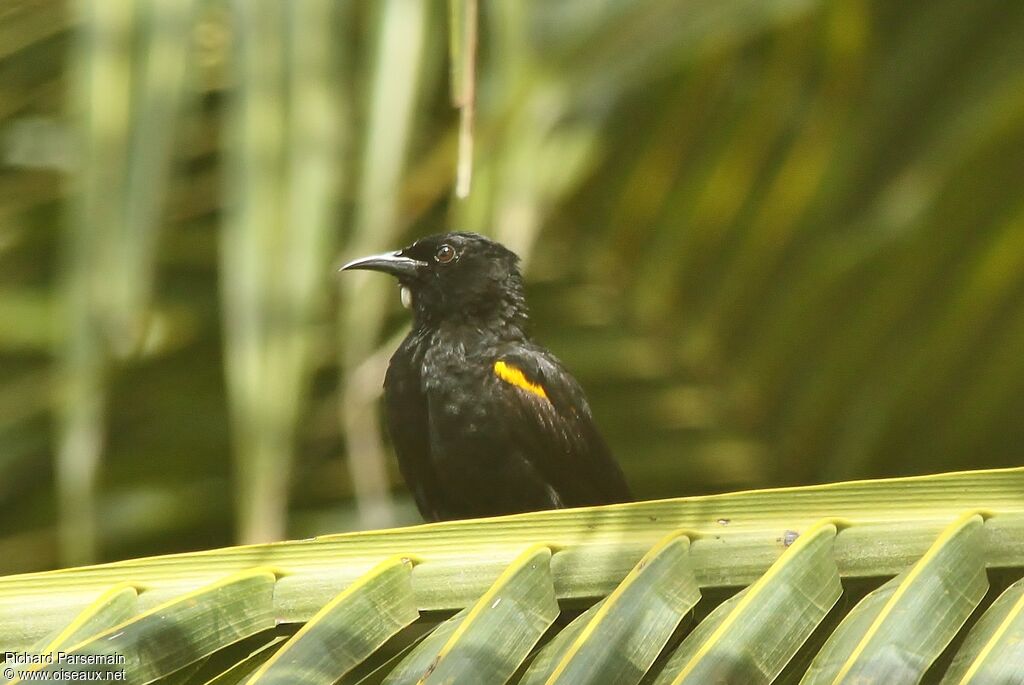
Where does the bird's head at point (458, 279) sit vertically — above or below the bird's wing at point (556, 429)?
above

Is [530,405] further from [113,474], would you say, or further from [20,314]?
[20,314]

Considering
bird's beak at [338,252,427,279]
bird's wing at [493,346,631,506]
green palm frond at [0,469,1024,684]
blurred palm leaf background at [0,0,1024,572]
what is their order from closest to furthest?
green palm frond at [0,469,1024,684] < blurred palm leaf background at [0,0,1024,572] < bird's wing at [493,346,631,506] < bird's beak at [338,252,427,279]

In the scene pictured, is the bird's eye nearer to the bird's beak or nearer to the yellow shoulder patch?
the bird's beak

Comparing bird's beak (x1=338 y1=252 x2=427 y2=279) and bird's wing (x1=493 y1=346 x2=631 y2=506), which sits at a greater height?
bird's beak (x1=338 y1=252 x2=427 y2=279)

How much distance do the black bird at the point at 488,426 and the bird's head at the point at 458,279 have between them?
0.03m

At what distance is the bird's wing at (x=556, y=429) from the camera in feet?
11.1

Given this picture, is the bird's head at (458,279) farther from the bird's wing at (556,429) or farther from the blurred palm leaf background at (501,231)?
the bird's wing at (556,429)

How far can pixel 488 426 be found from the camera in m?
3.41

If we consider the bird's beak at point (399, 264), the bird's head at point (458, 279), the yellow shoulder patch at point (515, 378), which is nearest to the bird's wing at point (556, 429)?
the yellow shoulder patch at point (515, 378)

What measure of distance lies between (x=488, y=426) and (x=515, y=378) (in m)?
0.17

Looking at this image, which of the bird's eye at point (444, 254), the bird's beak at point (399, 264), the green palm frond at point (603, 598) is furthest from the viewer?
the bird's eye at point (444, 254)

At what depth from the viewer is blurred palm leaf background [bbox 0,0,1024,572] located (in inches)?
57.7

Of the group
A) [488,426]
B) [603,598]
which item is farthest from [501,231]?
[488,426]

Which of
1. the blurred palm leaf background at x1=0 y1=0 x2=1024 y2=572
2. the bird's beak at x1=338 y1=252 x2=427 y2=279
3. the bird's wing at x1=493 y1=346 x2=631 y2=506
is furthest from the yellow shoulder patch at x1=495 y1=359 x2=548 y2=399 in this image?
the bird's beak at x1=338 y1=252 x2=427 y2=279
